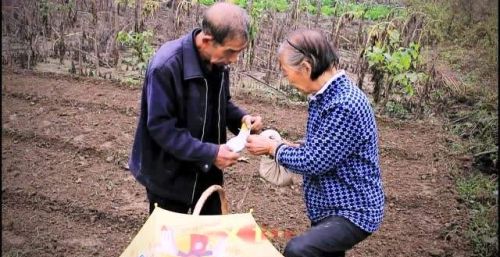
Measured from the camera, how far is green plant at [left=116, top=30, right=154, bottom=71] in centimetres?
571

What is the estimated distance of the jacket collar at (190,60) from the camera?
6.16 ft

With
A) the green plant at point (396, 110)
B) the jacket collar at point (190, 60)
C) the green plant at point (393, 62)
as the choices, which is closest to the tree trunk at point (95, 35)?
the green plant at point (393, 62)

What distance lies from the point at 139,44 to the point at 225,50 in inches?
161

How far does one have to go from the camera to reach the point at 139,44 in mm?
5734

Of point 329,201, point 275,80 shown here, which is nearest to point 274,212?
point 329,201

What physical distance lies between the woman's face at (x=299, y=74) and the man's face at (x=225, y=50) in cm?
16

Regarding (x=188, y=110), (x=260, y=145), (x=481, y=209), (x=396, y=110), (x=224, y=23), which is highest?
(x=224, y=23)

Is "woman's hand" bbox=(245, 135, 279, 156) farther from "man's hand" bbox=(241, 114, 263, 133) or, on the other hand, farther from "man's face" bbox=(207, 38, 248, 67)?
"man's face" bbox=(207, 38, 248, 67)

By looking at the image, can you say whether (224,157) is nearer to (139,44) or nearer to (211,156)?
(211,156)

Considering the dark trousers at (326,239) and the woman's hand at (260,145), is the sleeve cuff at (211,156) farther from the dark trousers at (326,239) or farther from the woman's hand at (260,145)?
the dark trousers at (326,239)

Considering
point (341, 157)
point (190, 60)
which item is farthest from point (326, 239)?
point (190, 60)

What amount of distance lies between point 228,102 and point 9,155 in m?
2.46

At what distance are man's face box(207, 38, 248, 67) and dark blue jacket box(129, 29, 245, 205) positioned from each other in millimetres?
66

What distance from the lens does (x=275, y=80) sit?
5.97 metres
